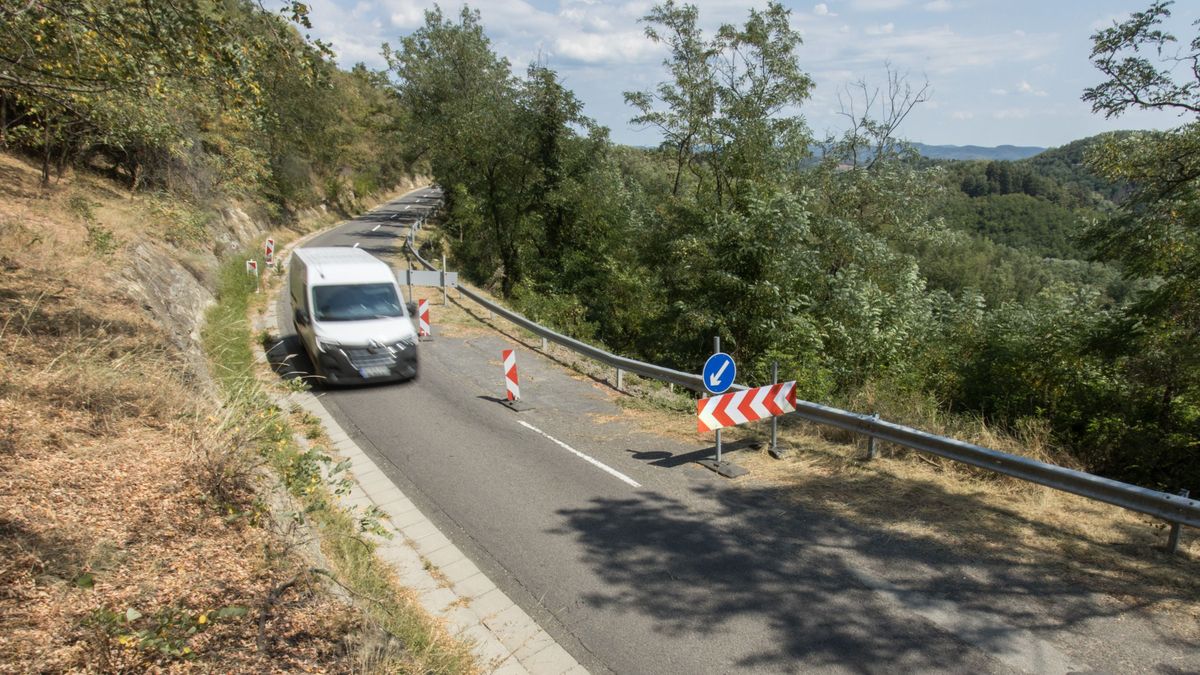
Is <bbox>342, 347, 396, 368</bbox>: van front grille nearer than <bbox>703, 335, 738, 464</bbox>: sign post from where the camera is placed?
No

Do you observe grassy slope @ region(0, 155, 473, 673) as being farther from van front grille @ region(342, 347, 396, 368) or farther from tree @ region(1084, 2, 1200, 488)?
tree @ region(1084, 2, 1200, 488)

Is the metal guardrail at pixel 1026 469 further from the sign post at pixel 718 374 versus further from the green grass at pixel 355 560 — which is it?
the green grass at pixel 355 560

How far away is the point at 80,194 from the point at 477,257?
637 inches

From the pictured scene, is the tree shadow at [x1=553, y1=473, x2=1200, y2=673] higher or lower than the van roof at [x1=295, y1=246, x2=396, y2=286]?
lower

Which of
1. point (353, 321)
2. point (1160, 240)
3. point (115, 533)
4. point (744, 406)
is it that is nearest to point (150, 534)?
point (115, 533)

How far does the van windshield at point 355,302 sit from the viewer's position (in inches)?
437

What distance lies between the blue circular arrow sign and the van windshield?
21.4 feet

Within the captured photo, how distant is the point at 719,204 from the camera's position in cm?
1941

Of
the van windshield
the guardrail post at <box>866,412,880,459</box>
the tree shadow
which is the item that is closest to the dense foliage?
the van windshield

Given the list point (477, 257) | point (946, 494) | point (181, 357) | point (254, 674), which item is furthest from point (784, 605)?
point (477, 257)

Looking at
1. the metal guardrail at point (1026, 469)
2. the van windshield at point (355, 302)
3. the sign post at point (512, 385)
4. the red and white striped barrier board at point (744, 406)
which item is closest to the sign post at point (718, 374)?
the red and white striped barrier board at point (744, 406)

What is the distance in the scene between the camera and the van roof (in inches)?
453

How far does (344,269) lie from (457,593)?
827cm

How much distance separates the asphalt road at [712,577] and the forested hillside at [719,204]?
3198 millimetres
